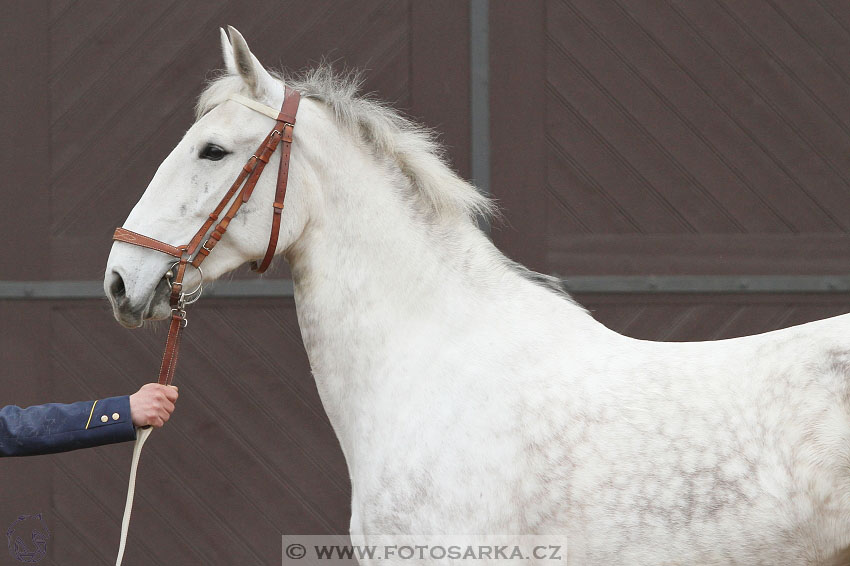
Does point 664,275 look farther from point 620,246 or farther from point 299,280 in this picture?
point 299,280

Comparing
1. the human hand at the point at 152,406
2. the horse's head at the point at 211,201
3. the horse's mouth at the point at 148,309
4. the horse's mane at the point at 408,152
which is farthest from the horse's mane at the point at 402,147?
the human hand at the point at 152,406

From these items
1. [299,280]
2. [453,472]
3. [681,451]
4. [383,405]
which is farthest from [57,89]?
[681,451]

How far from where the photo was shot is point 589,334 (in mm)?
2309

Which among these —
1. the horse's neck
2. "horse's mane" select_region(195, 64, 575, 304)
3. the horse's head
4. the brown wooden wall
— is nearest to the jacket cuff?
the horse's head

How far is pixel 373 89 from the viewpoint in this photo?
3953 millimetres

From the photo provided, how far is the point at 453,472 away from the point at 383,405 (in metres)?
0.28

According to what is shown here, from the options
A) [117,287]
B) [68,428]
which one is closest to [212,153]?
[117,287]

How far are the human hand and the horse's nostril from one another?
267 millimetres

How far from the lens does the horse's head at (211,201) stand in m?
2.25

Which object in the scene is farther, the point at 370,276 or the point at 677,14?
the point at 677,14

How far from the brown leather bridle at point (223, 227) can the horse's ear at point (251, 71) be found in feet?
0.17

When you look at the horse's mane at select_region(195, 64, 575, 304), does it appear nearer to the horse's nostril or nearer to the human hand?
the horse's nostril

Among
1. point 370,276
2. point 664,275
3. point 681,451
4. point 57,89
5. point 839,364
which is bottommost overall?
point 681,451

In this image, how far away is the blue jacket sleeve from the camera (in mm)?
2309
